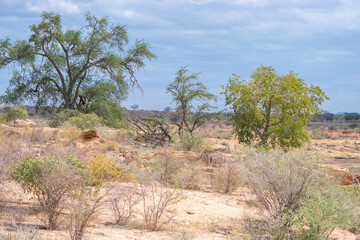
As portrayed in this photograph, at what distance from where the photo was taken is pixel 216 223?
7.41 metres

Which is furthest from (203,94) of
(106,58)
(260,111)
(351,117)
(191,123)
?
(351,117)

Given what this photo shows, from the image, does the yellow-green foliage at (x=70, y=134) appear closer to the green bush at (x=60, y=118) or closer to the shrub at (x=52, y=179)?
the green bush at (x=60, y=118)

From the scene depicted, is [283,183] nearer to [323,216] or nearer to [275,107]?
[323,216]

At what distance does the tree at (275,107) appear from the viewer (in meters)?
14.4

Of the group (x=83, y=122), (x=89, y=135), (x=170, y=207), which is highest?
(x=83, y=122)

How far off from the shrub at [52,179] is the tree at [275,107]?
30.1 ft

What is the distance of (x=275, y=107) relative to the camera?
14.8m

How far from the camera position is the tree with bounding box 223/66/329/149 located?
1441cm

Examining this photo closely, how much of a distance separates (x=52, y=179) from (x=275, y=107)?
10336 mm

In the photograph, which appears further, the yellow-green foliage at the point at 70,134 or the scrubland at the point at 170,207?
the yellow-green foliage at the point at 70,134

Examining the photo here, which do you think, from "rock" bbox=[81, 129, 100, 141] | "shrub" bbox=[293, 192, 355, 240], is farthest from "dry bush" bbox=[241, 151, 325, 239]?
"rock" bbox=[81, 129, 100, 141]

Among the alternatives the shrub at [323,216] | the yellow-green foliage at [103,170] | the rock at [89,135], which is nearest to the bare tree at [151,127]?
the rock at [89,135]

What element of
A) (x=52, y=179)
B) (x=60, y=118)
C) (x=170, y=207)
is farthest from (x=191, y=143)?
(x=60, y=118)

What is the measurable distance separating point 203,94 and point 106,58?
11.3 meters
